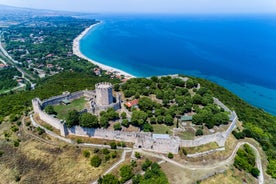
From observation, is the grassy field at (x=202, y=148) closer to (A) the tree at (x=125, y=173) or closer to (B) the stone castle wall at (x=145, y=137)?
(B) the stone castle wall at (x=145, y=137)

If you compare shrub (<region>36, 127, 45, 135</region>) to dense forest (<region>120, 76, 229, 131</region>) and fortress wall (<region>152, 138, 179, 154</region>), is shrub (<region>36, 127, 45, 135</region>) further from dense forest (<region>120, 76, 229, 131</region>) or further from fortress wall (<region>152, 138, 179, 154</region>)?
fortress wall (<region>152, 138, 179, 154</region>)

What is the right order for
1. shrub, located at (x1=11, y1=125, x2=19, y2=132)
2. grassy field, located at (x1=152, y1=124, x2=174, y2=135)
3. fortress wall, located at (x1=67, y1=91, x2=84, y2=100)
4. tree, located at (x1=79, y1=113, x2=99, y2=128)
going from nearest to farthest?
tree, located at (x1=79, y1=113, x2=99, y2=128) → grassy field, located at (x1=152, y1=124, x2=174, y2=135) → shrub, located at (x1=11, y1=125, x2=19, y2=132) → fortress wall, located at (x1=67, y1=91, x2=84, y2=100)

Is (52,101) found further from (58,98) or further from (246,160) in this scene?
(246,160)

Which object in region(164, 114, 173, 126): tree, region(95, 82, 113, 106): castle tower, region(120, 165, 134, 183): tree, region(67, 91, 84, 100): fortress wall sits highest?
region(95, 82, 113, 106): castle tower

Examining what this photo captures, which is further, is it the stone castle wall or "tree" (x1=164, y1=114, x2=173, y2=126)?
"tree" (x1=164, y1=114, x2=173, y2=126)

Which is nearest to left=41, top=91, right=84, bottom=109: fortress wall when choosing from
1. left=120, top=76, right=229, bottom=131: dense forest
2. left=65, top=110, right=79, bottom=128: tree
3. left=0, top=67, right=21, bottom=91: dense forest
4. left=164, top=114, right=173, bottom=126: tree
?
left=65, top=110, right=79, bottom=128: tree

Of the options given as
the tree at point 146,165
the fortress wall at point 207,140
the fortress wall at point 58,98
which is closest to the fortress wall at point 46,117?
the fortress wall at point 58,98
